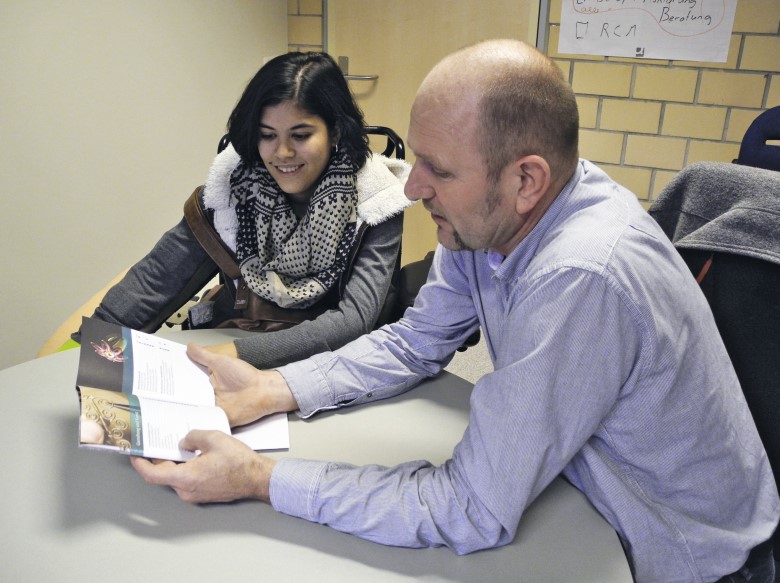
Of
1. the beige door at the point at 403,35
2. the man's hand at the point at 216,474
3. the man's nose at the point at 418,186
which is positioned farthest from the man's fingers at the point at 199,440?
the beige door at the point at 403,35

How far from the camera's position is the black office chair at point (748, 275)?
101 centimetres

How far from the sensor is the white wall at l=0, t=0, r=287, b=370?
2004 millimetres

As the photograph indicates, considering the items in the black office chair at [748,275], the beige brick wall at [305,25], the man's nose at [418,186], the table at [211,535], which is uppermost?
the beige brick wall at [305,25]

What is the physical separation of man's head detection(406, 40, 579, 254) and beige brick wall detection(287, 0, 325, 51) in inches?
98.4

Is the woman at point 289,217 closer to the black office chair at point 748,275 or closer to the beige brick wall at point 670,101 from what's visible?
the black office chair at point 748,275

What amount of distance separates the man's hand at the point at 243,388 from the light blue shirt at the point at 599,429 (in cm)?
19

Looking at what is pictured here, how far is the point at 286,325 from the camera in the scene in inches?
60.6

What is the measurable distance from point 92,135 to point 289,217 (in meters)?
1.03

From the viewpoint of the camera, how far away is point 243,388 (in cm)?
112

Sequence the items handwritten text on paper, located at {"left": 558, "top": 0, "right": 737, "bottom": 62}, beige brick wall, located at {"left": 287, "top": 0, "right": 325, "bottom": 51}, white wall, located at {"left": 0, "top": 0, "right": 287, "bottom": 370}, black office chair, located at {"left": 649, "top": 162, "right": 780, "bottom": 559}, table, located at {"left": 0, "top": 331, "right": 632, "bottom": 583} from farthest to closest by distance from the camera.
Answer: beige brick wall, located at {"left": 287, "top": 0, "right": 325, "bottom": 51}, handwritten text on paper, located at {"left": 558, "top": 0, "right": 737, "bottom": 62}, white wall, located at {"left": 0, "top": 0, "right": 287, "bottom": 370}, black office chair, located at {"left": 649, "top": 162, "right": 780, "bottom": 559}, table, located at {"left": 0, "top": 331, "right": 632, "bottom": 583}

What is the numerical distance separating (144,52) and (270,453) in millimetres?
1887

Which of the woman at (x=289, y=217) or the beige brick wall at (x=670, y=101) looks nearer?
the woman at (x=289, y=217)

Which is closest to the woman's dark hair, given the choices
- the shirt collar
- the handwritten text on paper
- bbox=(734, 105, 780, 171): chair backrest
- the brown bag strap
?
the brown bag strap

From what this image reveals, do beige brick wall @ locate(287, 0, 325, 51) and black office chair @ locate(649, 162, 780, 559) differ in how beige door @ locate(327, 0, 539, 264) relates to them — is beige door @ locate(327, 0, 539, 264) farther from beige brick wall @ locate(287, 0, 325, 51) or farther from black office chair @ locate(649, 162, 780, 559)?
black office chair @ locate(649, 162, 780, 559)
